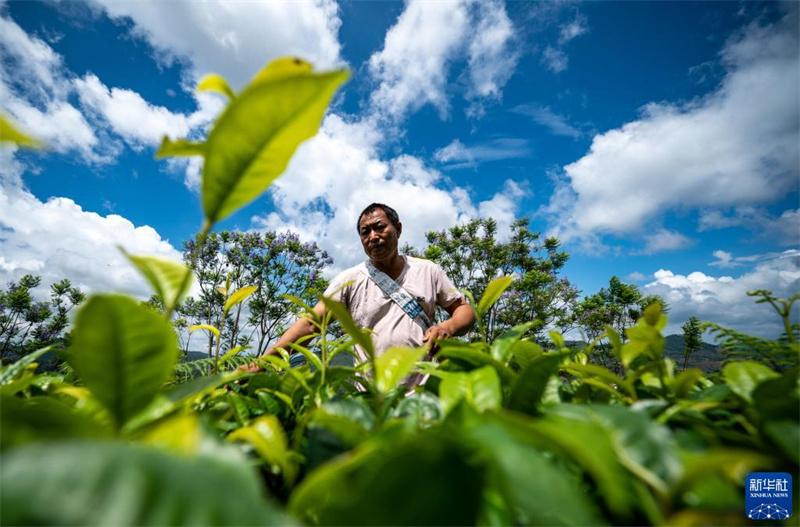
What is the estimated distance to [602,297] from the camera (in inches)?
603

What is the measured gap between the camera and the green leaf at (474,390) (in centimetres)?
52

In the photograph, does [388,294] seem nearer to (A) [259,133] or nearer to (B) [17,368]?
(B) [17,368]

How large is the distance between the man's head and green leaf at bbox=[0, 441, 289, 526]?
2.86 meters

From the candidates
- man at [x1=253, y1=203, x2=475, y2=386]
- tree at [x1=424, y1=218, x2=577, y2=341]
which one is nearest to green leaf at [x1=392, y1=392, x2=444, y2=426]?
man at [x1=253, y1=203, x2=475, y2=386]

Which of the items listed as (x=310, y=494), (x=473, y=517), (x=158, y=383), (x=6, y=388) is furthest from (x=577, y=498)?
(x=6, y=388)

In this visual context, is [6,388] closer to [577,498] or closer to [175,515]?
[175,515]

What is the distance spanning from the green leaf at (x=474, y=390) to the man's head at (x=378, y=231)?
2527 mm

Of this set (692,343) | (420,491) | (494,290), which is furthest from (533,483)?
(692,343)

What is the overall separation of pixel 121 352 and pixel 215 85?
0.35 metres

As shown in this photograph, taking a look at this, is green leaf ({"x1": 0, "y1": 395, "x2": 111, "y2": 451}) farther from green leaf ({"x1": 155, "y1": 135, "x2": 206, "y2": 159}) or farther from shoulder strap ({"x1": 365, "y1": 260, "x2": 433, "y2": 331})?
shoulder strap ({"x1": 365, "y1": 260, "x2": 433, "y2": 331})

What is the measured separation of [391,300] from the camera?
2.84m

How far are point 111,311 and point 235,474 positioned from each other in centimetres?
25

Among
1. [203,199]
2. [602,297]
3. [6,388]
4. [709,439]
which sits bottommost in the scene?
[6,388]

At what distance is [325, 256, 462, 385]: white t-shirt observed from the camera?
2.74m
